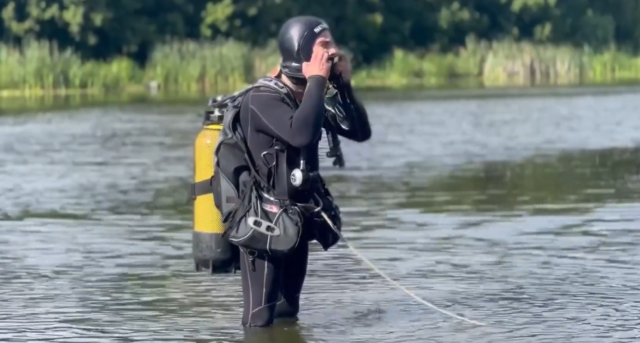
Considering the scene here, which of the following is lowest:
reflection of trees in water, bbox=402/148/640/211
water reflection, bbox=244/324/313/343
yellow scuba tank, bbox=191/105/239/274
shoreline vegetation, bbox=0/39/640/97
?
shoreline vegetation, bbox=0/39/640/97

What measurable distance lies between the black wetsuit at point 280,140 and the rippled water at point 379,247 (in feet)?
0.67

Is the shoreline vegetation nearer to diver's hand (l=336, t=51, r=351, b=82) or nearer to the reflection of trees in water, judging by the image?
the reflection of trees in water

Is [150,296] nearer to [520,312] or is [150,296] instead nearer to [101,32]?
[520,312]

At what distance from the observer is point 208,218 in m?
8.58

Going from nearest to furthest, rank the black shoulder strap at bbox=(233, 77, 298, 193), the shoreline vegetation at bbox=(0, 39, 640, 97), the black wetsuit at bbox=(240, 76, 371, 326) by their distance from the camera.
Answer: the black wetsuit at bbox=(240, 76, 371, 326)
the black shoulder strap at bbox=(233, 77, 298, 193)
the shoreline vegetation at bbox=(0, 39, 640, 97)

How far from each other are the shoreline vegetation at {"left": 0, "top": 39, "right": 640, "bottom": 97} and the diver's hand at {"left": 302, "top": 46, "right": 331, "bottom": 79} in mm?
36545

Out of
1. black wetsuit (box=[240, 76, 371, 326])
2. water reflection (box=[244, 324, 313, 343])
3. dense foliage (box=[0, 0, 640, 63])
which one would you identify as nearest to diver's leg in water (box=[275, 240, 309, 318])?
black wetsuit (box=[240, 76, 371, 326])

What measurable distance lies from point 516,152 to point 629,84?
979 inches

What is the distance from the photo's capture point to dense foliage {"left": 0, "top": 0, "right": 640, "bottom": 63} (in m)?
58.3

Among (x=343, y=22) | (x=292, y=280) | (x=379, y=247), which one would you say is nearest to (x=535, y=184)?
(x=379, y=247)

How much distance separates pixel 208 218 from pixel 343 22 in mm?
57634

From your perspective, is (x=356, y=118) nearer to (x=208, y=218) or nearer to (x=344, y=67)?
(x=344, y=67)

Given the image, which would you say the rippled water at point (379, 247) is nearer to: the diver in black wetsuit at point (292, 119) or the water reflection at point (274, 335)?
the water reflection at point (274, 335)

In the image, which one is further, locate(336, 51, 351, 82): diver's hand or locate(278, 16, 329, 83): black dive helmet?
locate(336, 51, 351, 82): diver's hand
